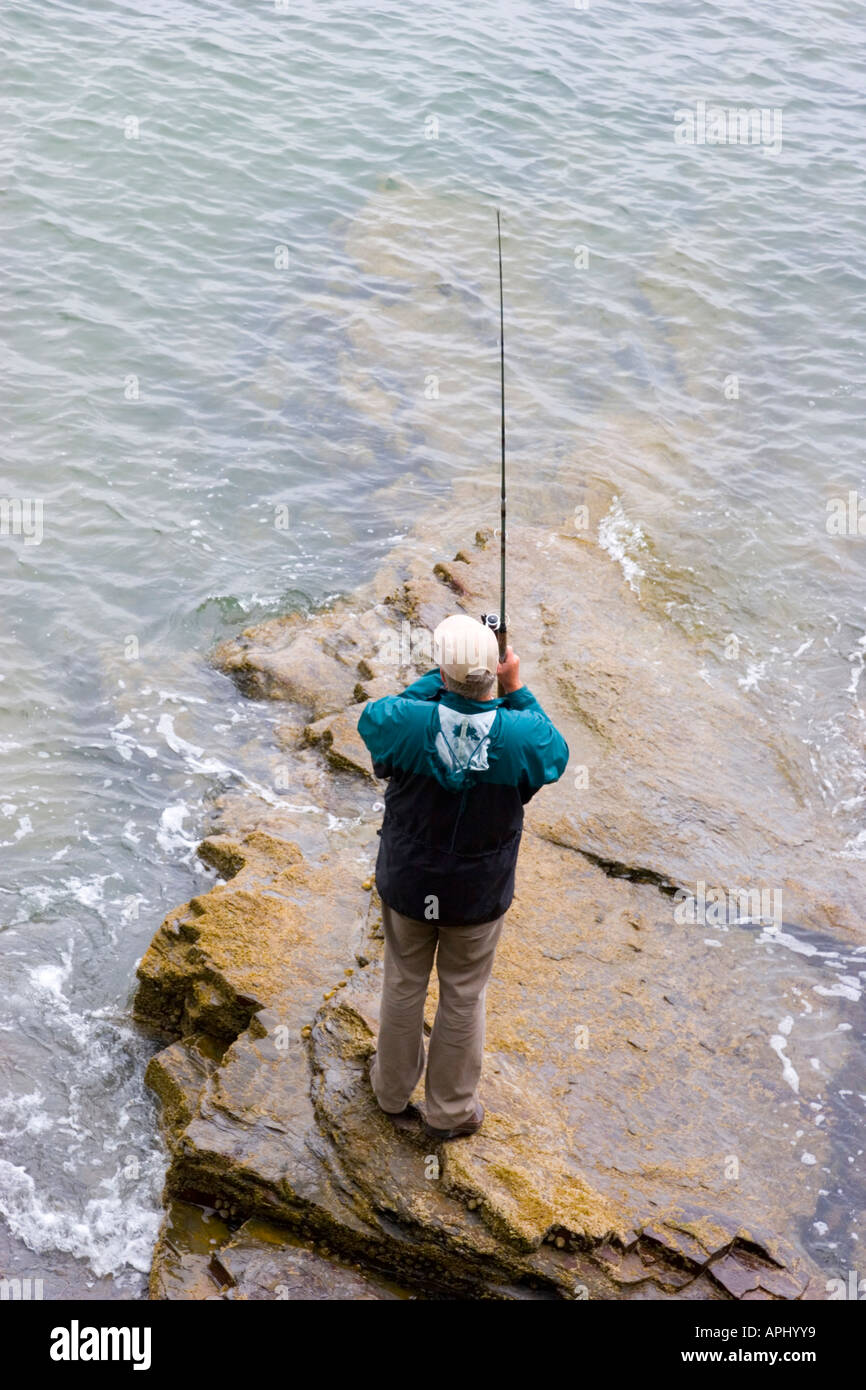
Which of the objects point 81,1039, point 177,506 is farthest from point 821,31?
point 81,1039

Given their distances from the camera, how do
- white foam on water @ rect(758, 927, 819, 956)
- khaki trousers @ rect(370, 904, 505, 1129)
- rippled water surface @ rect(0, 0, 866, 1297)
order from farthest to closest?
1. rippled water surface @ rect(0, 0, 866, 1297)
2. white foam on water @ rect(758, 927, 819, 956)
3. khaki trousers @ rect(370, 904, 505, 1129)

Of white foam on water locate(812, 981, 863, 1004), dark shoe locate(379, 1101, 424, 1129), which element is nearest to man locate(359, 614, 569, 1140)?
dark shoe locate(379, 1101, 424, 1129)

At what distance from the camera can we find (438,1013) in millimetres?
4008

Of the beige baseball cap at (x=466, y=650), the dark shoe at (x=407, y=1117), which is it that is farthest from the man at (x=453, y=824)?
the dark shoe at (x=407, y=1117)

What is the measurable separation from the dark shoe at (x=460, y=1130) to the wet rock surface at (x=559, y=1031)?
0.05 meters

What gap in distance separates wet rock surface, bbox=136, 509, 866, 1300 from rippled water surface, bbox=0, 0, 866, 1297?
1.71 feet

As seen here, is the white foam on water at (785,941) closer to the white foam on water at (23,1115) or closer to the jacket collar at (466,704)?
the jacket collar at (466,704)

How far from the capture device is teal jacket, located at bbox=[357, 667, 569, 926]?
3.56 m

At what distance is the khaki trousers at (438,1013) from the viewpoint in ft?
12.7

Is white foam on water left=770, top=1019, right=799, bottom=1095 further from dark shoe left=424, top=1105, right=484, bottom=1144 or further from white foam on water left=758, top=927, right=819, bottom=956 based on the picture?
dark shoe left=424, top=1105, right=484, bottom=1144

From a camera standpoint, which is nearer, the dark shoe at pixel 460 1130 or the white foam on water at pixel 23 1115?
the dark shoe at pixel 460 1130

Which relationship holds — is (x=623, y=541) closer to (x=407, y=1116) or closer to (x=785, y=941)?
(x=785, y=941)

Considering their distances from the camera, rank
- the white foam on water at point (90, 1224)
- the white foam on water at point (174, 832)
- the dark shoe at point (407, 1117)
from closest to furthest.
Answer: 1. the dark shoe at point (407, 1117)
2. the white foam on water at point (90, 1224)
3. the white foam on water at point (174, 832)

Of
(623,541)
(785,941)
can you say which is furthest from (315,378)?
(785,941)
